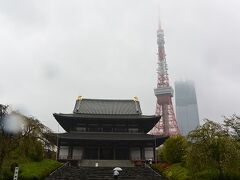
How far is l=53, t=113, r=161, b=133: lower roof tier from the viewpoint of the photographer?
152ft

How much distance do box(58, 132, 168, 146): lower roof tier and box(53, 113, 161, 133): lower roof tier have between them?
2.01 meters

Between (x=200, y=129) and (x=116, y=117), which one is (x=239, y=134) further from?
(x=116, y=117)

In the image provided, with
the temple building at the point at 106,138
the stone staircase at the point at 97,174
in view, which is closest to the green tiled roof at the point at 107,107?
the temple building at the point at 106,138

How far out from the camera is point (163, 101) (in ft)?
332

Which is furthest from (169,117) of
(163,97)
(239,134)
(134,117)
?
(239,134)

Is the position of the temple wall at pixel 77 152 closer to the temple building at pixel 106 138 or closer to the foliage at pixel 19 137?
the temple building at pixel 106 138

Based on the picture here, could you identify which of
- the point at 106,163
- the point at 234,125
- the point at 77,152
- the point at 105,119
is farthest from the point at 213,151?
the point at 77,152

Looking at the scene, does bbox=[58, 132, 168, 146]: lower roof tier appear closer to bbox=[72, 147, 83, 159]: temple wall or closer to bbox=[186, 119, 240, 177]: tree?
bbox=[72, 147, 83, 159]: temple wall

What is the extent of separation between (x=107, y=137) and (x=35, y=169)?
667 inches

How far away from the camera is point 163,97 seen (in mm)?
101688

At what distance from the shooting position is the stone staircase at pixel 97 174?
29.3 m

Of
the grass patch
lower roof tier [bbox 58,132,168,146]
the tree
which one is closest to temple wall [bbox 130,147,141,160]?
lower roof tier [bbox 58,132,168,146]

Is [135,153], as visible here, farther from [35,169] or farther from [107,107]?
[35,169]

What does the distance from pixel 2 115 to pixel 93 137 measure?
21.5 meters
